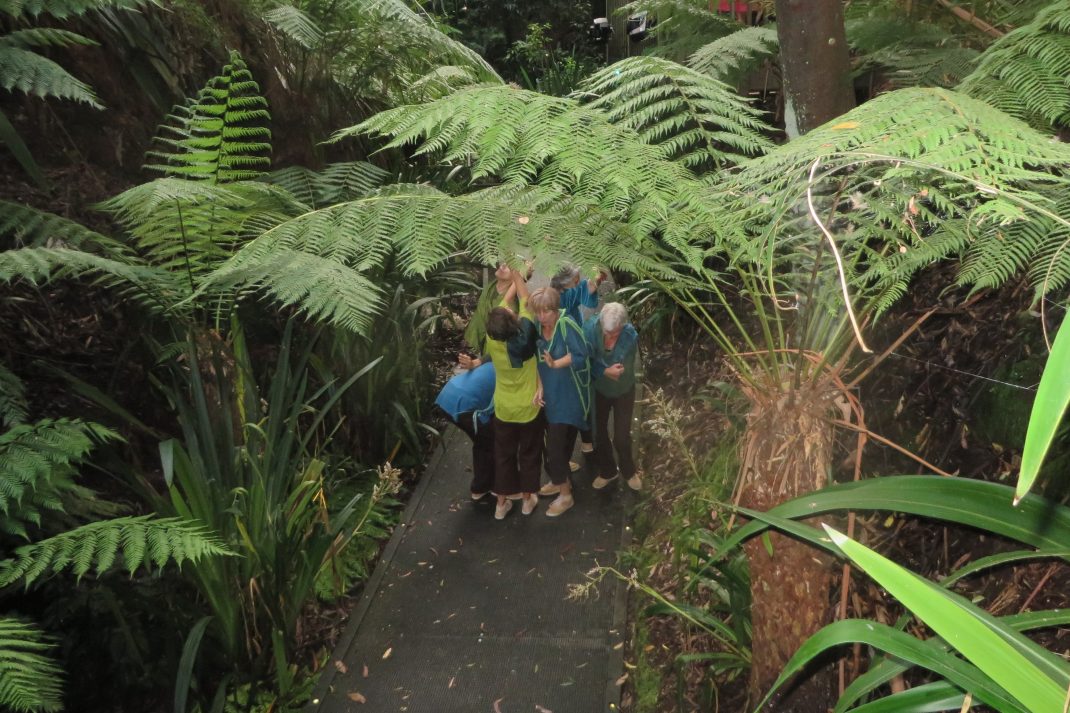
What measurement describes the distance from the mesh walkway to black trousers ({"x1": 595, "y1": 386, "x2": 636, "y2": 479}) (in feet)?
0.53

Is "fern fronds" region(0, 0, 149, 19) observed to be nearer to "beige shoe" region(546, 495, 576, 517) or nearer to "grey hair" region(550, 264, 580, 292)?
"grey hair" region(550, 264, 580, 292)

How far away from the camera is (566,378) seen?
158 inches

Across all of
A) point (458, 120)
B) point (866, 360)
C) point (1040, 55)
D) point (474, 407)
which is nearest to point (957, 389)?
point (866, 360)

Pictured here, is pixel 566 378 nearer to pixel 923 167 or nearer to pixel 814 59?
pixel 814 59

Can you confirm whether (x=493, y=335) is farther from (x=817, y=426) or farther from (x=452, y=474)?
(x=817, y=426)

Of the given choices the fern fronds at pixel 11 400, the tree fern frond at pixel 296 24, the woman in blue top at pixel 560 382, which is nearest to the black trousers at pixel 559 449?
the woman in blue top at pixel 560 382

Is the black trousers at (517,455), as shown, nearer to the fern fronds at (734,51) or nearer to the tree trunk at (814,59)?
the fern fronds at (734,51)

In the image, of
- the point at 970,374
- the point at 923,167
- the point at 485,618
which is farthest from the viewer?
the point at 485,618

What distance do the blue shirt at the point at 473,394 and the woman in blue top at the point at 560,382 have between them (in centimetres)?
32

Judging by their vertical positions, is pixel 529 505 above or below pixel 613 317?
below

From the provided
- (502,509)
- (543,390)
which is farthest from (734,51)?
(502,509)

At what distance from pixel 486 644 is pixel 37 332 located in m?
2.26

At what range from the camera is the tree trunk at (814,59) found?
2355mm

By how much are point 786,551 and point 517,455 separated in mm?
2452
